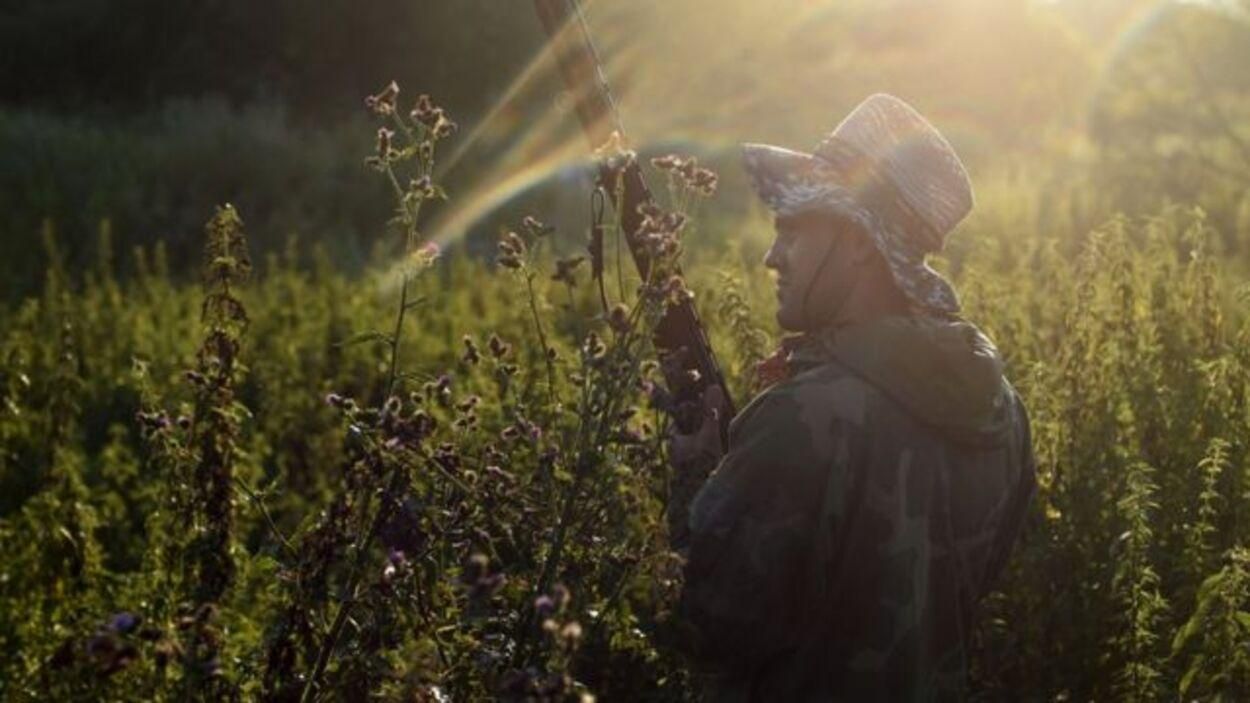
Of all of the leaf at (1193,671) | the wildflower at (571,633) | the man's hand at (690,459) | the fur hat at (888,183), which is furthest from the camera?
the leaf at (1193,671)

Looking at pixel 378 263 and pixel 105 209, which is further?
pixel 105 209

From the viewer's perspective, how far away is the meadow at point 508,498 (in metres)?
2.91

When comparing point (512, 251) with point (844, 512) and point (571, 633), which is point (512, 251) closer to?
point (844, 512)

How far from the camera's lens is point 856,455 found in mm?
2832

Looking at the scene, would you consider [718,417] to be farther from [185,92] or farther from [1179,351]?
[185,92]

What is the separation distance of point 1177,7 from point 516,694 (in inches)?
1160

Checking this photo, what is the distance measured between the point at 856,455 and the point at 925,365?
0.20 metres

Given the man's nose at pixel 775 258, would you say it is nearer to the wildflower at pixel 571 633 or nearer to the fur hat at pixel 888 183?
the fur hat at pixel 888 183

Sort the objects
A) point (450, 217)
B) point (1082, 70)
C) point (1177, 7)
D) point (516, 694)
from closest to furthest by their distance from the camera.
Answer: point (516, 694)
point (450, 217)
point (1177, 7)
point (1082, 70)

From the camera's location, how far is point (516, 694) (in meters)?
2.33

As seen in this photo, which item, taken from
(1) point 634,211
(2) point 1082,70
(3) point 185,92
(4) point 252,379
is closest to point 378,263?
(4) point 252,379

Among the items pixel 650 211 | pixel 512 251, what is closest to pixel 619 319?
pixel 650 211

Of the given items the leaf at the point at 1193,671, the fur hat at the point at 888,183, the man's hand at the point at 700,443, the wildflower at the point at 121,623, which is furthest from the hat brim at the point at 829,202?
the wildflower at the point at 121,623

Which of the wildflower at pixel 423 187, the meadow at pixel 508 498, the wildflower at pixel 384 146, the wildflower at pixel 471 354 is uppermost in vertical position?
the wildflower at pixel 384 146
